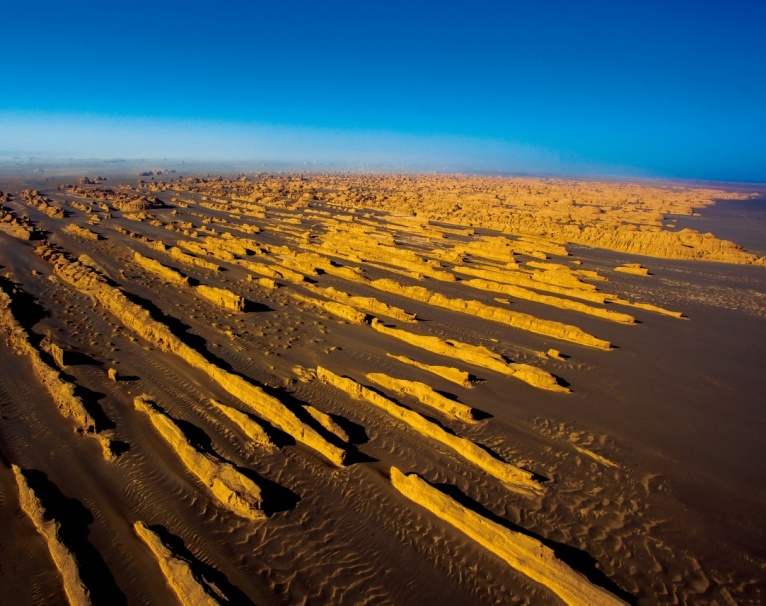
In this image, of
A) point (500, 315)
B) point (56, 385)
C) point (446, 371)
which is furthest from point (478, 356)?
Result: point (56, 385)

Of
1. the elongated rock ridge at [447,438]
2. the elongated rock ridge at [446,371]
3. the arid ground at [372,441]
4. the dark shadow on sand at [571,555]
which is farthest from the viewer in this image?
the elongated rock ridge at [446,371]

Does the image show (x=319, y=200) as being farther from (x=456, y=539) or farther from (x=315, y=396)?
(x=456, y=539)

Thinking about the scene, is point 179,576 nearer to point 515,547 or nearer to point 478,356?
point 515,547

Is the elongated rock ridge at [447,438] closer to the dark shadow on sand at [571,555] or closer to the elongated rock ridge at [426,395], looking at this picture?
the elongated rock ridge at [426,395]

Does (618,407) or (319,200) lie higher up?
(319,200)

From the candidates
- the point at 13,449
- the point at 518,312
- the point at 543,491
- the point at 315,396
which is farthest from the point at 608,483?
the point at 13,449

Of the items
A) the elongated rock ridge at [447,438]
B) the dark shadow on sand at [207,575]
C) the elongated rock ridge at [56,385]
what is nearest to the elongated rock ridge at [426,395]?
the elongated rock ridge at [447,438]

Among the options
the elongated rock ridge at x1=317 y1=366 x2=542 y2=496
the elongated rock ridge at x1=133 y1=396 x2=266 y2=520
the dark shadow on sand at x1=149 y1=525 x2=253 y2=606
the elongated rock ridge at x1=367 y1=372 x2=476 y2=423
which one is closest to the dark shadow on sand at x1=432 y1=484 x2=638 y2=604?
the elongated rock ridge at x1=317 y1=366 x2=542 y2=496

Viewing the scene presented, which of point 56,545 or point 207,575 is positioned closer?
point 207,575
